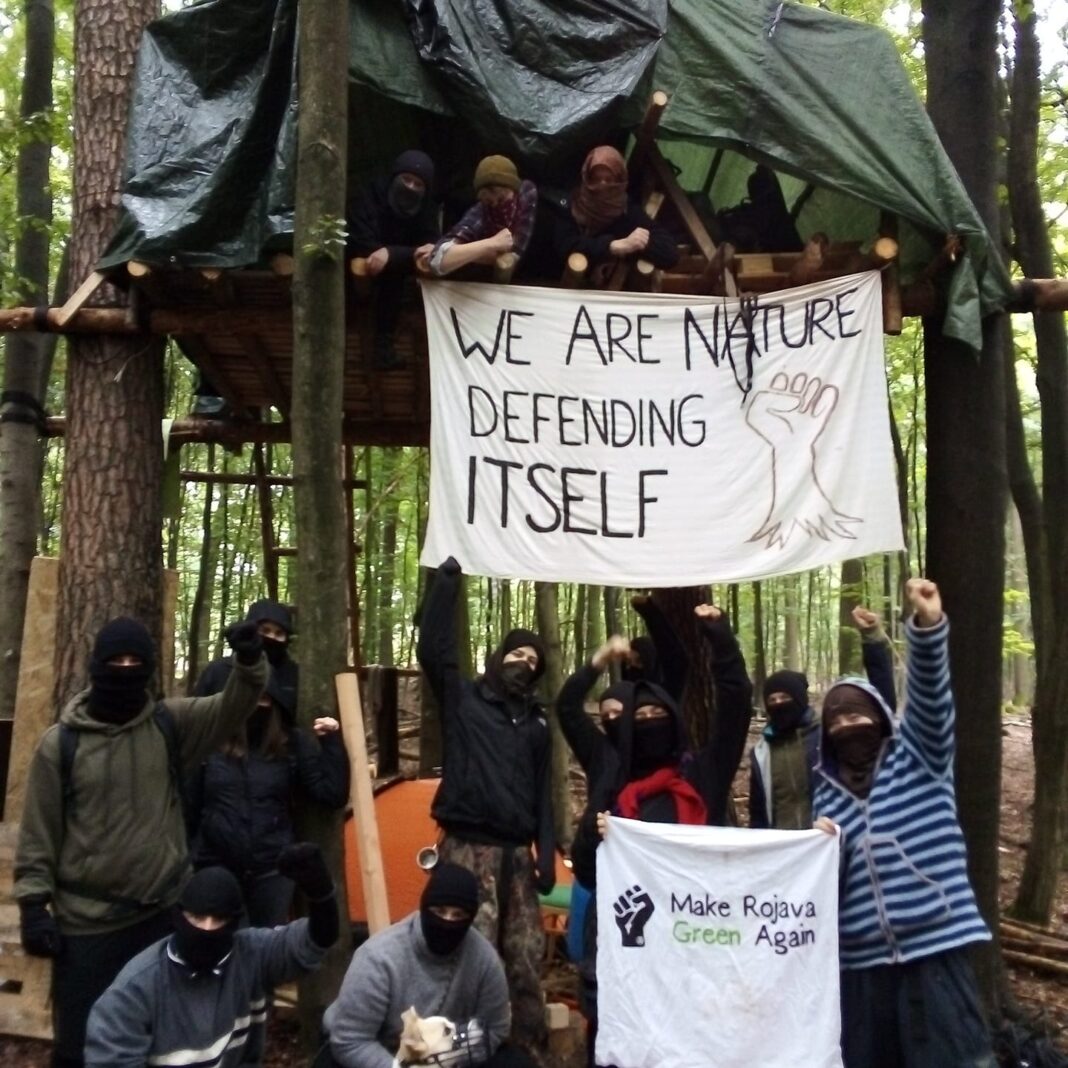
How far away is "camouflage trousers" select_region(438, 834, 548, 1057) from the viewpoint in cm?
475

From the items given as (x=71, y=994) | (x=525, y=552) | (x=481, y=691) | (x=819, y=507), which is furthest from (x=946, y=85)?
(x=71, y=994)

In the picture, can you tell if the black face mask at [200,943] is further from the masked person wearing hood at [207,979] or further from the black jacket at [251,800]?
the black jacket at [251,800]

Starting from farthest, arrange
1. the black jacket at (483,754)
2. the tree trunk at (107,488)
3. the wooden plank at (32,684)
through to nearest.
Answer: the wooden plank at (32,684) → the tree trunk at (107,488) → the black jacket at (483,754)

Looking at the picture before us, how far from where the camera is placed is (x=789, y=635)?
30.1 m

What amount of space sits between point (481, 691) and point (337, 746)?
2.45ft

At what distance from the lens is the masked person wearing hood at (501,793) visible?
478cm

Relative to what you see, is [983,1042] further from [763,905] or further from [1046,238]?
[1046,238]

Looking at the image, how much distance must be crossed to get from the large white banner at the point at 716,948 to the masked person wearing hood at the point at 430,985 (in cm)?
62

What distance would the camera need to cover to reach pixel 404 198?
18.2 ft

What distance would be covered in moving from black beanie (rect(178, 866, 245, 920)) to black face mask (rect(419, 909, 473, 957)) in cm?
75

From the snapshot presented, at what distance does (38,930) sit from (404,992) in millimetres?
1393

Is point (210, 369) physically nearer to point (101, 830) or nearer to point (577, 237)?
point (577, 237)

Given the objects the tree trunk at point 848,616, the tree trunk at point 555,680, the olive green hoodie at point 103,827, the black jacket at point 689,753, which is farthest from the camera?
the tree trunk at point 848,616

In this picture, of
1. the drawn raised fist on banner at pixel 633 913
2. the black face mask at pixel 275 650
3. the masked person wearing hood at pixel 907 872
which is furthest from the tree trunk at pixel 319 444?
the masked person wearing hood at pixel 907 872
